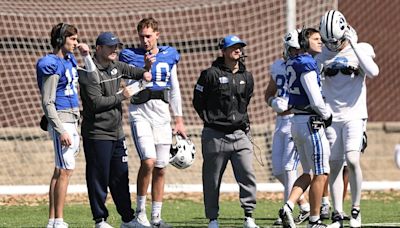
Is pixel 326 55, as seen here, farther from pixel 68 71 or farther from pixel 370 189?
pixel 370 189

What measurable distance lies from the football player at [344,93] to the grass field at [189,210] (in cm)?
54

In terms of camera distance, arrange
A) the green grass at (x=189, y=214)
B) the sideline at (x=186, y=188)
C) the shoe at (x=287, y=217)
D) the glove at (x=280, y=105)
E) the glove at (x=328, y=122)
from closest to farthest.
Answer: the shoe at (x=287, y=217)
the glove at (x=328, y=122)
the glove at (x=280, y=105)
the green grass at (x=189, y=214)
the sideline at (x=186, y=188)

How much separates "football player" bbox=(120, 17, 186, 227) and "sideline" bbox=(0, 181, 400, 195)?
4297 mm

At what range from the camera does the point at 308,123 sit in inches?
406

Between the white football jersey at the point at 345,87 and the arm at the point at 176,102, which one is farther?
the arm at the point at 176,102

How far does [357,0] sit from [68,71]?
9.03 m

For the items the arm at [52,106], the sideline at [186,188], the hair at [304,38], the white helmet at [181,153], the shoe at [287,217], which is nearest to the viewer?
the arm at [52,106]

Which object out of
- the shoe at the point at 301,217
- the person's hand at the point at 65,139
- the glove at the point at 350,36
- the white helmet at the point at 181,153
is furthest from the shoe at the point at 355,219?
the person's hand at the point at 65,139

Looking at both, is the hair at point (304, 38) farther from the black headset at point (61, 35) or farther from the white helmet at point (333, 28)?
the black headset at point (61, 35)

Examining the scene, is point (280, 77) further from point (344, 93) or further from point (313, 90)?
point (313, 90)

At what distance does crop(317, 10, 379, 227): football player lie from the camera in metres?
10.8

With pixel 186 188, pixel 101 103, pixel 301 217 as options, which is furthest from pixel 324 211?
pixel 186 188

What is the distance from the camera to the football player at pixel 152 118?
36.4 feet

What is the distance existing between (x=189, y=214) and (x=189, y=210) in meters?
0.54
